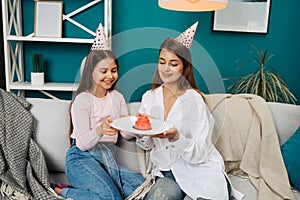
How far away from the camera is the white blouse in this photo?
1.36m

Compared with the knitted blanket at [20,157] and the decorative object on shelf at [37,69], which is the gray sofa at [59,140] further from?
the decorative object on shelf at [37,69]

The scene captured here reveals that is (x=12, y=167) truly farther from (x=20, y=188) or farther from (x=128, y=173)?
(x=128, y=173)

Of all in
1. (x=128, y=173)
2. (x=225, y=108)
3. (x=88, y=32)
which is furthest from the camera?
(x=88, y=32)

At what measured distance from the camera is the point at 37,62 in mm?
2201

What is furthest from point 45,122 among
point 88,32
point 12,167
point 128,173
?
point 88,32

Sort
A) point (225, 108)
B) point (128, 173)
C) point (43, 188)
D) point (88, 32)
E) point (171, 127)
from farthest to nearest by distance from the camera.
Result: point (88, 32)
point (225, 108)
point (128, 173)
point (43, 188)
point (171, 127)

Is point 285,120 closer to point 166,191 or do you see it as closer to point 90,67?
point 166,191

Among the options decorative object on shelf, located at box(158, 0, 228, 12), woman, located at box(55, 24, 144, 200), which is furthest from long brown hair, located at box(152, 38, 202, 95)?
decorative object on shelf, located at box(158, 0, 228, 12)

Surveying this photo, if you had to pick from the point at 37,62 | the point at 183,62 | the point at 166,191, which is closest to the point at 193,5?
the point at 183,62

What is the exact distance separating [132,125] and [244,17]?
4.55 ft

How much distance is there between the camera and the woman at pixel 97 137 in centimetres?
140

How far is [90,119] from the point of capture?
147cm

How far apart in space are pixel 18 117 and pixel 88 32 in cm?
93

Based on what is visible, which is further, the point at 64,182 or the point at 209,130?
the point at 64,182
